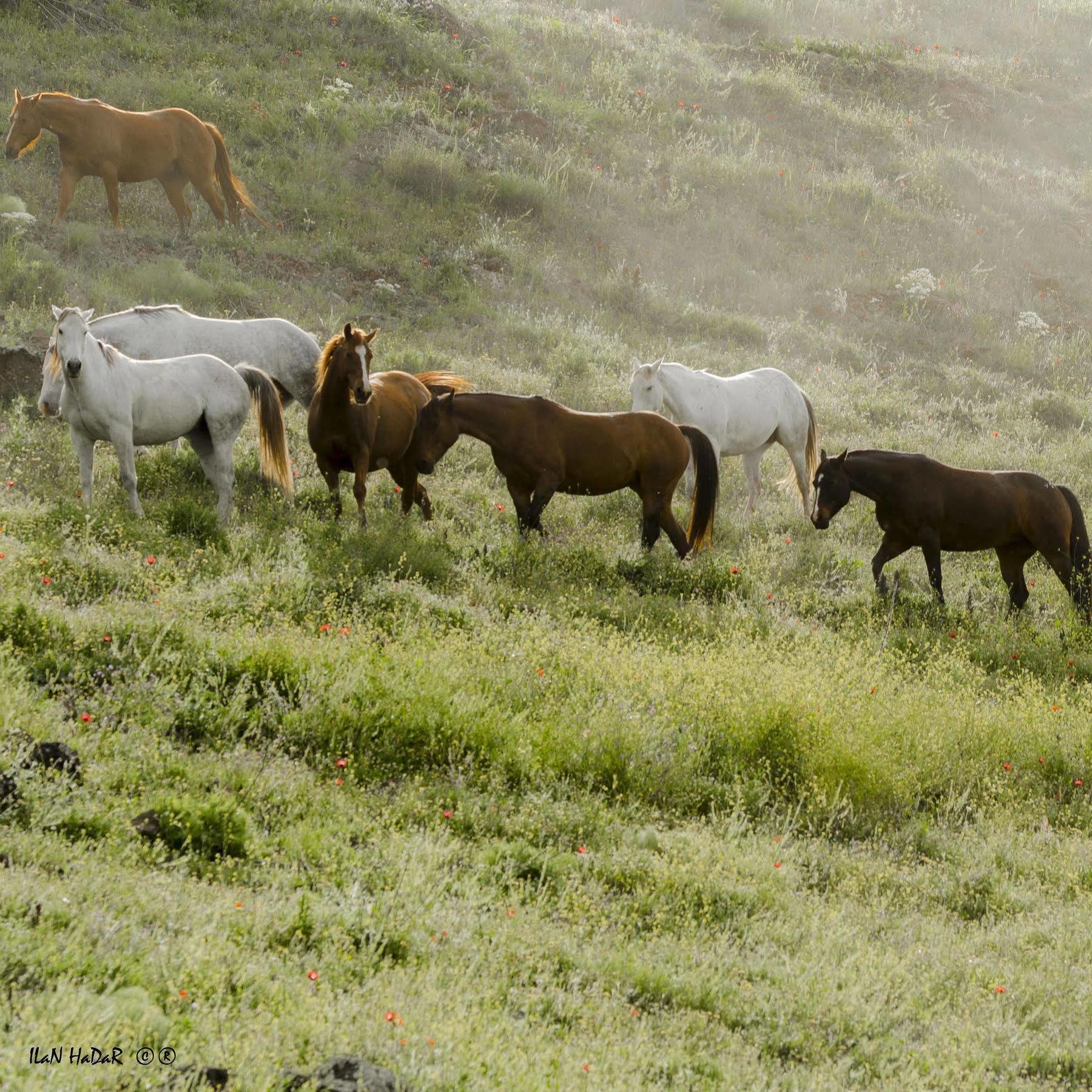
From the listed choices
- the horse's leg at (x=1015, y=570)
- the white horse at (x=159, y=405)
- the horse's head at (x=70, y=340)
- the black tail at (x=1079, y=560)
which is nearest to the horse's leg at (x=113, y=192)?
the white horse at (x=159, y=405)

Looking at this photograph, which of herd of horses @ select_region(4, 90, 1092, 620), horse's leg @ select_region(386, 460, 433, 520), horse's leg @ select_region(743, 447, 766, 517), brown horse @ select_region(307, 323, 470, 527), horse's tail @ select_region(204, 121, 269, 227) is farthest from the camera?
horse's tail @ select_region(204, 121, 269, 227)

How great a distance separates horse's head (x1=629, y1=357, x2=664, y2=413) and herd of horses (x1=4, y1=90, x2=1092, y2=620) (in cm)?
2

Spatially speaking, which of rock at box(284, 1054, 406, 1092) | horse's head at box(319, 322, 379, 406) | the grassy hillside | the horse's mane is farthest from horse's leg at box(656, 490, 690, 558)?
rock at box(284, 1054, 406, 1092)

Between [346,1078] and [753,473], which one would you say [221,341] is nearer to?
[753,473]

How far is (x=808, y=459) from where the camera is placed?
1341 cm

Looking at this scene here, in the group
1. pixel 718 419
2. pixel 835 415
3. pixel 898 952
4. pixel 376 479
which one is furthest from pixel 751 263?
pixel 898 952

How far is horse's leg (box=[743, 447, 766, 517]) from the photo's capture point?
13242 millimetres

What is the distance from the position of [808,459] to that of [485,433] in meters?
4.76

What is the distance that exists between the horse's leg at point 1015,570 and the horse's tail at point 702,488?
2.82 m

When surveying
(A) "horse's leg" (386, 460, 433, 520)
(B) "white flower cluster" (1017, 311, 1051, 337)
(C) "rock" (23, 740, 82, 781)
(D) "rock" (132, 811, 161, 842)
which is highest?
(B) "white flower cluster" (1017, 311, 1051, 337)

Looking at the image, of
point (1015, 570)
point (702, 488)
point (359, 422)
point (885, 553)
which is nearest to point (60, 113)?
point (359, 422)

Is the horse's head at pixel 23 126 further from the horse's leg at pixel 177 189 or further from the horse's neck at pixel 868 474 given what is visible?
the horse's neck at pixel 868 474

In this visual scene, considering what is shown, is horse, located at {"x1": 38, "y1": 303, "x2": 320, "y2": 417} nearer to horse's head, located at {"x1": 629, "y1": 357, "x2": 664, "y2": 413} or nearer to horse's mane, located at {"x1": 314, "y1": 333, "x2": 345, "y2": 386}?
horse's mane, located at {"x1": 314, "y1": 333, "x2": 345, "y2": 386}

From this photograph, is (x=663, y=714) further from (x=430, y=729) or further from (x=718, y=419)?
(x=718, y=419)
